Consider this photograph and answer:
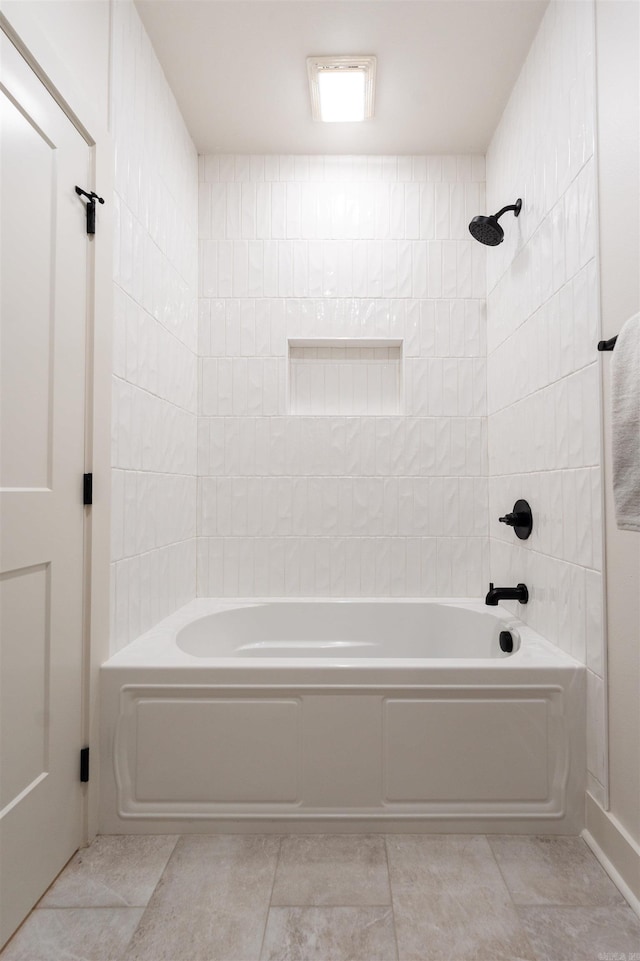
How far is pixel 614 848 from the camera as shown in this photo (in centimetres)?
145

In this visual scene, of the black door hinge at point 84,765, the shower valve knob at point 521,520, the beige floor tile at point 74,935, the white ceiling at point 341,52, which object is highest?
the white ceiling at point 341,52

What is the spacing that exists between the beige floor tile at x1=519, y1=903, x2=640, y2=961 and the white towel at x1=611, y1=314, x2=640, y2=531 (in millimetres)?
912

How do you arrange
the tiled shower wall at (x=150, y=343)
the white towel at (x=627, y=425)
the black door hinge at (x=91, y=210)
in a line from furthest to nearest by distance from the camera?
1. the tiled shower wall at (x=150, y=343)
2. the black door hinge at (x=91, y=210)
3. the white towel at (x=627, y=425)

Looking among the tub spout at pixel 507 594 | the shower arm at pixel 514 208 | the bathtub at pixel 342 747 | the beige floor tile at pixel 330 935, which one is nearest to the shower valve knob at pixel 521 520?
the tub spout at pixel 507 594

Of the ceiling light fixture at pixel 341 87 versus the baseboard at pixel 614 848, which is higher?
the ceiling light fixture at pixel 341 87

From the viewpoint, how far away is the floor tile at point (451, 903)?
47.9 inches

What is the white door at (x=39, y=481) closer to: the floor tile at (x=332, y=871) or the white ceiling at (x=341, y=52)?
the floor tile at (x=332, y=871)

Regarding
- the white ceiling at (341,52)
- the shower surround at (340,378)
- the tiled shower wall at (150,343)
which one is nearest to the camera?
the tiled shower wall at (150,343)

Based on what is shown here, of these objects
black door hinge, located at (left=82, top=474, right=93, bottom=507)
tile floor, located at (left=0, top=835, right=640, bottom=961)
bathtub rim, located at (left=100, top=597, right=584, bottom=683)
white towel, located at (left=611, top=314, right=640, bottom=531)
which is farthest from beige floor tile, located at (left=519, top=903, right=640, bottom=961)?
black door hinge, located at (left=82, top=474, right=93, bottom=507)

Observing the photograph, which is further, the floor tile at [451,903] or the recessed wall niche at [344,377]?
the recessed wall niche at [344,377]

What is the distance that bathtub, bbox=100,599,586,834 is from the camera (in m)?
1.62

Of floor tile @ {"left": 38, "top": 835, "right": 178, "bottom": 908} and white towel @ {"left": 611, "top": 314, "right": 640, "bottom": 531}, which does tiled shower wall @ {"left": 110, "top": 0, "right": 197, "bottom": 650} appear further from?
white towel @ {"left": 611, "top": 314, "right": 640, "bottom": 531}

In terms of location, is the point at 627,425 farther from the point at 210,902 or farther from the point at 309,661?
the point at 210,902

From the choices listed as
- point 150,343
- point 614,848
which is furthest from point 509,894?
point 150,343
